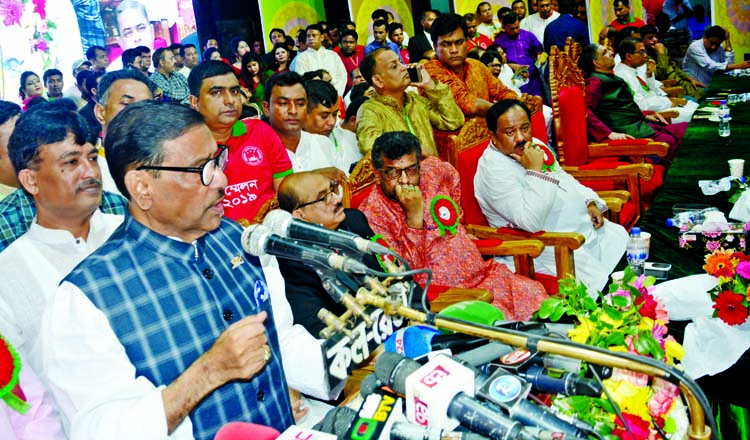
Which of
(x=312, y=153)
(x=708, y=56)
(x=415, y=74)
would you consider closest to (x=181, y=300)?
(x=312, y=153)

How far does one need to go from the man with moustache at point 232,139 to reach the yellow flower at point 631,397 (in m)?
1.62

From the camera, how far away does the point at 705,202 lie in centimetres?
→ 303

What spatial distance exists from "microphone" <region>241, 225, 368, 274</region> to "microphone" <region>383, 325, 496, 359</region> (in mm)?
208

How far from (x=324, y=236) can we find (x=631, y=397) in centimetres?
61

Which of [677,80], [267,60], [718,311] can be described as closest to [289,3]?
[267,60]

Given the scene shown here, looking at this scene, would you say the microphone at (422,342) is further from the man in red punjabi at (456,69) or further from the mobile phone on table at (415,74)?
the man in red punjabi at (456,69)

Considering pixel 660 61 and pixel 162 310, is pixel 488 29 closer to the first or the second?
pixel 660 61

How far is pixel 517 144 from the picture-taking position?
10.9 feet

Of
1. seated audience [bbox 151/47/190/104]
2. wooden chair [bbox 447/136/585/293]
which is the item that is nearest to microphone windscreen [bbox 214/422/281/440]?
wooden chair [bbox 447/136/585/293]

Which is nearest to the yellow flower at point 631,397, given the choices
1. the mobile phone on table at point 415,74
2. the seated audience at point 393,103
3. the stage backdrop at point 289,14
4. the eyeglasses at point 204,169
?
the eyeglasses at point 204,169

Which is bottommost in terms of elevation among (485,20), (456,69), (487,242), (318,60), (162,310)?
(487,242)

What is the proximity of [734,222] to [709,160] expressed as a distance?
3.84 feet

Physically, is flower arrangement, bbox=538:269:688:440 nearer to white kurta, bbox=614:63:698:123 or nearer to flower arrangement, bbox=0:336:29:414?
flower arrangement, bbox=0:336:29:414

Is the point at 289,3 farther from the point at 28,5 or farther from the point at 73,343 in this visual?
the point at 73,343
